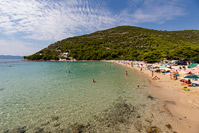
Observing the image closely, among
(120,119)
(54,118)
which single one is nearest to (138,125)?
(120,119)

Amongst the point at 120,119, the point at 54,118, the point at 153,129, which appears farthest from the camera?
the point at 54,118

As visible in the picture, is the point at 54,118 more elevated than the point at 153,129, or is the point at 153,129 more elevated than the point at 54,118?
A: the point at 153,129

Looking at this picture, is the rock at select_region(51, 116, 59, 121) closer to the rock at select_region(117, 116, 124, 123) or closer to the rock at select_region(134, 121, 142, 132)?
the rock at select_region(117, 116, 124, 123)

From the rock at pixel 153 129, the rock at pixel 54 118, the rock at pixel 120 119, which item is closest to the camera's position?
the rock at pixel 153 129

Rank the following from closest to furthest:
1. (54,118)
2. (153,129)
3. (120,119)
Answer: (153,129) → (120,119) → (54,118)

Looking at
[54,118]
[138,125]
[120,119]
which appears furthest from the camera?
[54,118]

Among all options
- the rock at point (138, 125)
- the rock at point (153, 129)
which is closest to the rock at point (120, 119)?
the rock at point (138, 125)

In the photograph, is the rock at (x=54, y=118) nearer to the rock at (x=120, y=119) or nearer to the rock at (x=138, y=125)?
the rock at (x=120, y=119)

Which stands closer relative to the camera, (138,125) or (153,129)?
(153,129)

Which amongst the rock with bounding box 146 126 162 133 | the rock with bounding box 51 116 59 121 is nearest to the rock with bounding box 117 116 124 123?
the rock with bounding box 146 126 162 133

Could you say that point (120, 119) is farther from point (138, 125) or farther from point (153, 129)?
point (153, 129)

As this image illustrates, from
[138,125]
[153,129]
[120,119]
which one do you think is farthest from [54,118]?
[153,129]

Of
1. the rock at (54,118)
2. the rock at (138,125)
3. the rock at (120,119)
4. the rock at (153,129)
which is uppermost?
the rock at (153,129)

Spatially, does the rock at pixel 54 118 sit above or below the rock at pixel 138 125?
below
